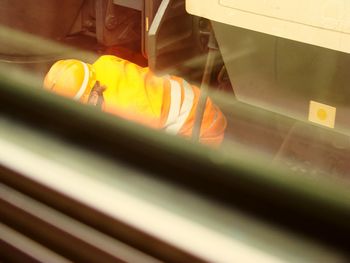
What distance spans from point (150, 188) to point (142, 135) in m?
0.23

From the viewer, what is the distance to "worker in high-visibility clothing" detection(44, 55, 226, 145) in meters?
1.80

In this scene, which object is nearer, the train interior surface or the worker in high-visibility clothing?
the train interior surface

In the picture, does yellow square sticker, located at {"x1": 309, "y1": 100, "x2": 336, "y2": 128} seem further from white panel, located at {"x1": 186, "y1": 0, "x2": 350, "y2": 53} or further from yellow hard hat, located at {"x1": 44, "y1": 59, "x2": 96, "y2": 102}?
yellow hard hat, located at {"x1": 44, "y1": 59, "x2": 96, "y2": 102}

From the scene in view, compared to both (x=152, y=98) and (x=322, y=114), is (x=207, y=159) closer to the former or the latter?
(x=322, y=114)

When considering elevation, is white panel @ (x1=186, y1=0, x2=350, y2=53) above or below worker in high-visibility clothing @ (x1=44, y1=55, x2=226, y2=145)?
above

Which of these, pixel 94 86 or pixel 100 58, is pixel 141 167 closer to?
pixel 94 86

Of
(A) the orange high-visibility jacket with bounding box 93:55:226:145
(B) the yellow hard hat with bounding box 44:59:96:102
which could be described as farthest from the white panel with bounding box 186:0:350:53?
(B) the yellow hard hat with bounding box 44:59:96:102

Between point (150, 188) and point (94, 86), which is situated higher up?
point (94, 86)

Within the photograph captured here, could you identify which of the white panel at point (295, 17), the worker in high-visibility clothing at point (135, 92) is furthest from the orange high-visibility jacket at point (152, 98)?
the white panel at point (295, 17)

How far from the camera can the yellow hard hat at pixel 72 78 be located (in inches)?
72.6

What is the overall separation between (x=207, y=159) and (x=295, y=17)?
1.20 ft

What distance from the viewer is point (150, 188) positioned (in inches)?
39.3

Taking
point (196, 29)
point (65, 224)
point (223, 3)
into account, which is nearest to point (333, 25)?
point (223, 3)

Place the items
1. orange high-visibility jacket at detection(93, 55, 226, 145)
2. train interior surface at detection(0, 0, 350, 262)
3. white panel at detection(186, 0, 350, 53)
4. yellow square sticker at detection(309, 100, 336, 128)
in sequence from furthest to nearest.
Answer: orange high-visibility jacket at detection(93, 55, 226, 145) → yellow square sticker at detection(309, 100, 336, 128) → white panel at detection(186, 0, 350, 53) → train interior surface at detection(0, 0, 350, 262)
